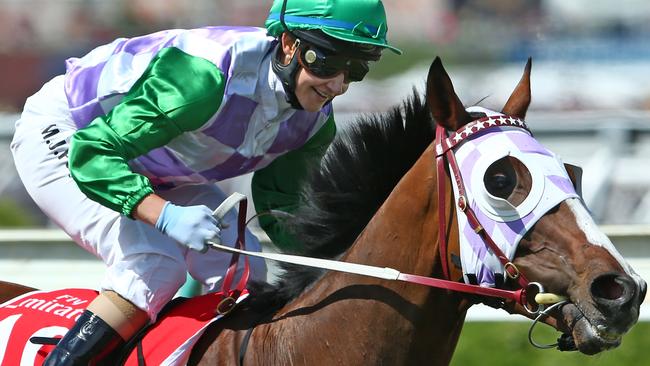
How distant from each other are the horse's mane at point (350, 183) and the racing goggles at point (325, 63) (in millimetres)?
139

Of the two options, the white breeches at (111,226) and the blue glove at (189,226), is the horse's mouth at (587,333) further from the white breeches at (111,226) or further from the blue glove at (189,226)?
the white breeches at (111,226)

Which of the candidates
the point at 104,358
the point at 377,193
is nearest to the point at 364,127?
the point at 377,193

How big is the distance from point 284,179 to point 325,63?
2.17 feet

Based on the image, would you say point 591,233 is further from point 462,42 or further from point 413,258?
point 462,42

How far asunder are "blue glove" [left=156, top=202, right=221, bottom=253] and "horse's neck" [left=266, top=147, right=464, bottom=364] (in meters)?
0.36

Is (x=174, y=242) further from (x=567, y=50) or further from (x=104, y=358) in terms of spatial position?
(x=567, y=50)

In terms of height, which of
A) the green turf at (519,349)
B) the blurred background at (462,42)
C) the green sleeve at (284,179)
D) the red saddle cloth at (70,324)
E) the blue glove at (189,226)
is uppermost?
the blue glove at (189,226)

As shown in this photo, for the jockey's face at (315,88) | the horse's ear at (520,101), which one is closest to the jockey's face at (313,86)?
the jockey's face at (315,88)

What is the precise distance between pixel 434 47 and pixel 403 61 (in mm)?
925

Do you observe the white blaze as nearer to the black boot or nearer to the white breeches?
the white breeches

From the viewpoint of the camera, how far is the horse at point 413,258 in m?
2.42

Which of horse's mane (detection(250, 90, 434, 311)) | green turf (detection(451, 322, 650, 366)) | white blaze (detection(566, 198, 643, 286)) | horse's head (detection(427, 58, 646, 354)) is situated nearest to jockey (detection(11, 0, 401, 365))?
horse's mane (detection(250, 90, 434, 311))

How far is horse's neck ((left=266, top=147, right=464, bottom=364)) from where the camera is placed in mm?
2680

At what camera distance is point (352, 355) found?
8.98 feet
